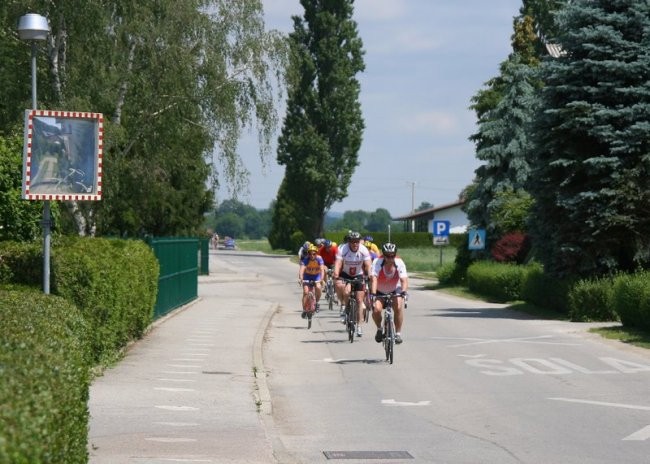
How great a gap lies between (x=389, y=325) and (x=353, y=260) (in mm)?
4664

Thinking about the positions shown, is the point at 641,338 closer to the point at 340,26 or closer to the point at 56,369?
the point at 56,369

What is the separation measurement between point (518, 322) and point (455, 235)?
72.3m

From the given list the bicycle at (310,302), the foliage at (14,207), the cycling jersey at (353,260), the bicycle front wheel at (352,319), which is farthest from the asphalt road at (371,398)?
the foliage at (14,207)

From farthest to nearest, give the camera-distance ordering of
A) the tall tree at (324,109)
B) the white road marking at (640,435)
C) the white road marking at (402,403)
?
the tall tree at (324,109), the white road marking at (402,403), the white road marking at (640,435)

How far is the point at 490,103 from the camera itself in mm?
50250

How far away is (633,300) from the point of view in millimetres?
23375

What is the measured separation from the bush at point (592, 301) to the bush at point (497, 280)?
23.5 ft

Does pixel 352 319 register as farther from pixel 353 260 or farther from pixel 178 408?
pixel 178 408

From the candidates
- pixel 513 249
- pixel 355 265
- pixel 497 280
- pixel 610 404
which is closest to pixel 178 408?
pixel 610 404

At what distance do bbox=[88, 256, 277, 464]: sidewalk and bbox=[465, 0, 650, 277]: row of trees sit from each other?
30.3 feet

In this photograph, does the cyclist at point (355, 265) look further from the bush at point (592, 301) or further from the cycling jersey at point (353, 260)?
the bush at point (592, 301)

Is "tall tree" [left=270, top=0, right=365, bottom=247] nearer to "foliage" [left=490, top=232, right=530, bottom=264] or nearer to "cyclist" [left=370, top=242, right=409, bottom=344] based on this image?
"foliage" [left=490, top=232, right=530, bottom=264]

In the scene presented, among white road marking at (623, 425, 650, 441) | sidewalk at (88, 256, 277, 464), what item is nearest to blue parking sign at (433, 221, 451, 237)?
sidewalk at (88, 256, 277, 464)

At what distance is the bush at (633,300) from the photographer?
22.6 m
